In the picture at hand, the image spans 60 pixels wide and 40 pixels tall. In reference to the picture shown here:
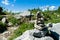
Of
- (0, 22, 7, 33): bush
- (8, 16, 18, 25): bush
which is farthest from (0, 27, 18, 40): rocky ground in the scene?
(8, 16, 18, 25): bush

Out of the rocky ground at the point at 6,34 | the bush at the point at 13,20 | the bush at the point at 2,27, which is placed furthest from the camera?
the bush at the point at 13,20

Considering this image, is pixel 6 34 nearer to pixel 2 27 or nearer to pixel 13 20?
pixel 2 27

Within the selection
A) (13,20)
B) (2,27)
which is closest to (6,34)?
(2,27)

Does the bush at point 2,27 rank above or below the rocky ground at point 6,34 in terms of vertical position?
above

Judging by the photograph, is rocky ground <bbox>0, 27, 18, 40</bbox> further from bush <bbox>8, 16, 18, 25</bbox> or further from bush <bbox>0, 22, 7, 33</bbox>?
bush <bbox>8, 16, 18, 25</bbox>

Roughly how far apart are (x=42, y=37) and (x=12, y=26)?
7153mm

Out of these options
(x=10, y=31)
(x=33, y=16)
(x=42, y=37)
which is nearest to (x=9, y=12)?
(x=33, y=16)

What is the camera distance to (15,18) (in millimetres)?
19062

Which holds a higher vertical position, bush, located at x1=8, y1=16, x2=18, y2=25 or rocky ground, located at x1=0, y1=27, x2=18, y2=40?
bush, located at x1=8, y1=16, x2=18, y2=25

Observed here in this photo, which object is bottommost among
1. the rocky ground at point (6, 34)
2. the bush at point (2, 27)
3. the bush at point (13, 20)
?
the rocky ground at point (6, 34)

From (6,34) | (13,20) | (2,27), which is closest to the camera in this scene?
(6,34)

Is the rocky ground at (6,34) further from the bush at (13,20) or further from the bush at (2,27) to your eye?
the bush at (13,20)

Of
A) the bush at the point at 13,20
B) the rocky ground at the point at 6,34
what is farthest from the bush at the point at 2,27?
the bush at the point at 13,20

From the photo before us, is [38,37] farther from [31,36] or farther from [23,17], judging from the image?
[23,17]
